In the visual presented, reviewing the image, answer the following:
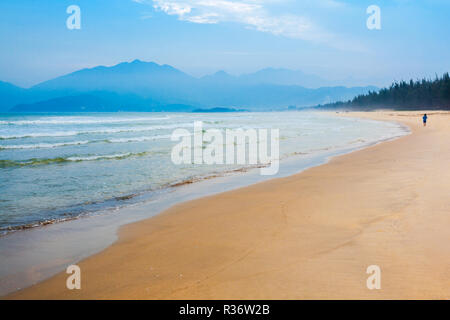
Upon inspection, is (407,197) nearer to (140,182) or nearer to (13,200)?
(140,182)

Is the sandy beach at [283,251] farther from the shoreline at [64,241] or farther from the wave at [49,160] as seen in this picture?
the wave at [49,160]

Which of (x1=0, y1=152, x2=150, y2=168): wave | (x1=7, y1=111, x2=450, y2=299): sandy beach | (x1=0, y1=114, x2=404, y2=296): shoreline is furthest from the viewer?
(x1=0, y1=152, x2=150, y2=168): wave

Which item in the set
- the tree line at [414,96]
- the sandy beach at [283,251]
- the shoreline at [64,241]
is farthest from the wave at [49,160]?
the tree line at [414,96]

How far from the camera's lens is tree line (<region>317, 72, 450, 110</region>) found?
4085 inches

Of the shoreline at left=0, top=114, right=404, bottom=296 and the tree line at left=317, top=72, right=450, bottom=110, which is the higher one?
the tree line at left=317, top=72, right=450, bottom=110

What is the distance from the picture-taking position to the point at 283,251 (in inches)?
173

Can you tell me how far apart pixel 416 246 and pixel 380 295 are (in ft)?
4.98

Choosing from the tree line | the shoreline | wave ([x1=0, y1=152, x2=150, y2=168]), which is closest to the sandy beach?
the shoreline

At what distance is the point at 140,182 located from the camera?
34.9 feet

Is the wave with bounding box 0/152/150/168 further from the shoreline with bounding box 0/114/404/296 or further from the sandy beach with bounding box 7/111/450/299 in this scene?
the sandy beach with bounding box 7/111/450/299

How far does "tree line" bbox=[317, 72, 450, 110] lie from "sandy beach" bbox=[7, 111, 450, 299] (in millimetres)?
114103

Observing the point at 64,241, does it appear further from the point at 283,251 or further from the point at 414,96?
the point at 414,96

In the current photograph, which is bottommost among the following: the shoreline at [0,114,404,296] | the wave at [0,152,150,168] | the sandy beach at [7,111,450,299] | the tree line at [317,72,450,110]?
the shoreline at [0,114,404,296]
